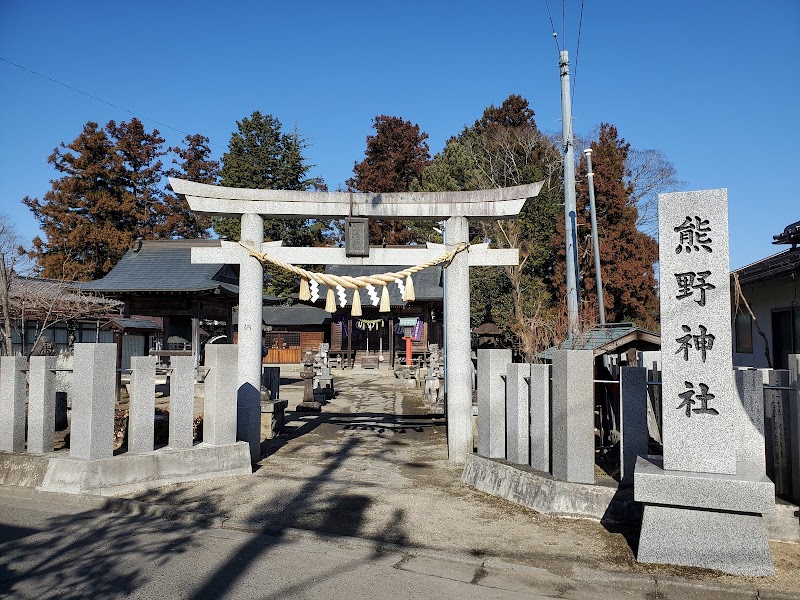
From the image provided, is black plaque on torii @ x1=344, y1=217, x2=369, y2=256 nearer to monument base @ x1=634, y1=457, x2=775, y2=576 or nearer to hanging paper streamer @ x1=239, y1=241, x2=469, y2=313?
hanging paper streamer @ x1=239, y1=241, x2=469, y2=313

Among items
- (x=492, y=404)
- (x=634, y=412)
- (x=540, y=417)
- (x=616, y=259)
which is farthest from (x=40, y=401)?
(x=616, y=259)

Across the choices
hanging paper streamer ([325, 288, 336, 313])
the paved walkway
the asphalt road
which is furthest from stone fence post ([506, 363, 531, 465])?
hanging paper streamer ([325, 288, 336, 313])

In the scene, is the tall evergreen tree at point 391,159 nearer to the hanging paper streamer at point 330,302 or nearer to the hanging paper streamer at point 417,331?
the hanging paper streamer at point 417,331

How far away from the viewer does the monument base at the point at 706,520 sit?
15.2 feet

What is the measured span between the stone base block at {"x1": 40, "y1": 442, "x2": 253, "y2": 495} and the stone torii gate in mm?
1493

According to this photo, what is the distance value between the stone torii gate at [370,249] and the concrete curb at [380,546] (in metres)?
2.99

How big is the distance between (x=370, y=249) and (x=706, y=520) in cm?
621

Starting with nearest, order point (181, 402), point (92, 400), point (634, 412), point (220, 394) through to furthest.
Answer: point (634, 412), point (92, 400), point (181, 402), point (220, 394)

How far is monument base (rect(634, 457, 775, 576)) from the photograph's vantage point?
15.2ft

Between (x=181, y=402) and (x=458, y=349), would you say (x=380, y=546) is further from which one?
(x=458, y=349)

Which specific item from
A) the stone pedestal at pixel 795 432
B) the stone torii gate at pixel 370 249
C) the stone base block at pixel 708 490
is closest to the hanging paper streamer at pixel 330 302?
the stone torii gate at pixel 370 249

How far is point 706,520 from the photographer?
15.8ft

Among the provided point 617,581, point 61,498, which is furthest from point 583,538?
point 61,498

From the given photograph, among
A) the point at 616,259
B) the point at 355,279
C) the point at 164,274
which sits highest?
the point at 616,259
